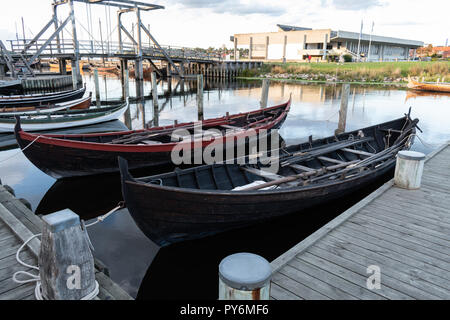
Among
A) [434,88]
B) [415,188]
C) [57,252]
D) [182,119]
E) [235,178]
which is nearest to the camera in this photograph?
[57,252]

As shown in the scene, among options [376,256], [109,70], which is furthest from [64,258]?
[109,70]

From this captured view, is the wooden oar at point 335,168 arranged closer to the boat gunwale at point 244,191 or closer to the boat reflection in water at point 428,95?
the boat gunwale at point 244,191

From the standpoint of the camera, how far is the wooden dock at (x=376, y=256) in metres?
4.46

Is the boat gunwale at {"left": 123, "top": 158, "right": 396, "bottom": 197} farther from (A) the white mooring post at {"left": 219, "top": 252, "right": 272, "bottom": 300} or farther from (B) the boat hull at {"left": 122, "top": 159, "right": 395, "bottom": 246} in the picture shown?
(A) the white mooring post at {"left": 219, "top": 252, "right": 272, "bottom": 300}

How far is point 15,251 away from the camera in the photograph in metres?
5.06

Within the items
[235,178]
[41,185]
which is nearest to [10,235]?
[235,178]

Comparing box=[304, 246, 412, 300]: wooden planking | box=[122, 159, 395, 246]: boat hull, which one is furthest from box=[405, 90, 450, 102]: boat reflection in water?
box=[304, 246, 412, 300]: wooden planking

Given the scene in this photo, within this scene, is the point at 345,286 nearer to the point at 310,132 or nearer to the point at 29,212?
the point at 29,212

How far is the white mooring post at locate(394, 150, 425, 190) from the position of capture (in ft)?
25.8

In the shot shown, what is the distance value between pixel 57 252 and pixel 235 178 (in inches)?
226

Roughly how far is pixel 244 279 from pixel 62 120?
1691 centimetres

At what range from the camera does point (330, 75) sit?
55438 millimetres

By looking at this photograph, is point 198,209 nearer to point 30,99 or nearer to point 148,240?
point 148,240

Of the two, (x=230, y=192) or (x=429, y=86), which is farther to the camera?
(x=429, y=86)
